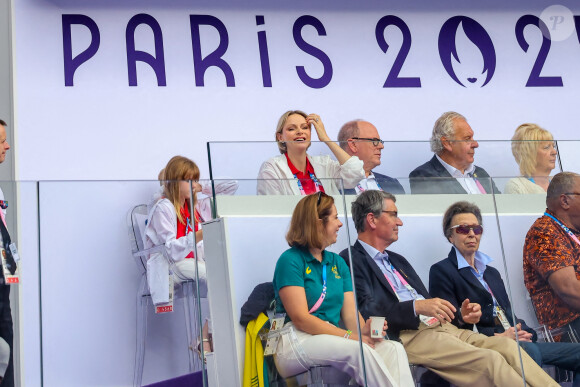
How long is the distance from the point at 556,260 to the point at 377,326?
882mm

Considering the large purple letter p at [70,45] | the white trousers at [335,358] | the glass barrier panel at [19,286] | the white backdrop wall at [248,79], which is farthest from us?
the large purple letter p at [70,45]

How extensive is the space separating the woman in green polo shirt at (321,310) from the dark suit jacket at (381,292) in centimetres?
4

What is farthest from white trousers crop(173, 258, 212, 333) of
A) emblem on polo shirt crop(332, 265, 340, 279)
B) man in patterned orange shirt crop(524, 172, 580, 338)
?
man in patterned orange shirt crop(524, 172, 580, 338)

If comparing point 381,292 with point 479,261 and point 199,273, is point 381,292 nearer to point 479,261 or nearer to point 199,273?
point 479,261

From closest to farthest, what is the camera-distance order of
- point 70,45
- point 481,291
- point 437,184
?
A: point 481,291 → point 437,184 → point 70,45

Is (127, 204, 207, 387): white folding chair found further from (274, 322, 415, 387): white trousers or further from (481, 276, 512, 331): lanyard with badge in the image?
(481, 276, 512, 331): lanyard with badge

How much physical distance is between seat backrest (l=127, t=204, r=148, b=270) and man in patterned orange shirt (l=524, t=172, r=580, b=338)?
5.30 ft

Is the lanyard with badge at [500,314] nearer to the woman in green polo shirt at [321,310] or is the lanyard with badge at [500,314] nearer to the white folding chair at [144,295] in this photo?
the woman in green polo shirt at [321,310]

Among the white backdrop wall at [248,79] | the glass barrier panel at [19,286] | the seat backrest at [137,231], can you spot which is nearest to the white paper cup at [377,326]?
the seat backrest at [137,231]

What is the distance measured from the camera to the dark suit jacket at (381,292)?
399 centimetres

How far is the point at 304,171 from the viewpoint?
14.0 ft

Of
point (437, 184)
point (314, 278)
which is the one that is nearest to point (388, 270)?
point (314, 278)

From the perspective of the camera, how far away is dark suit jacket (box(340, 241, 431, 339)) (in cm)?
399

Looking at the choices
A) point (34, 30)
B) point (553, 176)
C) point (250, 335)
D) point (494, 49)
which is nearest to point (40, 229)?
point (250, 335)
